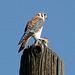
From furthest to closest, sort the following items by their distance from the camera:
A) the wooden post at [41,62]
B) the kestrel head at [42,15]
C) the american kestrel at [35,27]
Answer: the kestrel head at [42,15] → the american kestrel at [35,27] → the wooden post at [41,62]

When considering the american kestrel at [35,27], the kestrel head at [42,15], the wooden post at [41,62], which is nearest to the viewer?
the wooden post at [41,62]

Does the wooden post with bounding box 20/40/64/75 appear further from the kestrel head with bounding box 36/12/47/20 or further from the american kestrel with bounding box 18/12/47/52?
the kestrel head with bounding box 36/12/47/20

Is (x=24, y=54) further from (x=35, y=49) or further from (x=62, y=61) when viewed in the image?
(x=62, y=61)

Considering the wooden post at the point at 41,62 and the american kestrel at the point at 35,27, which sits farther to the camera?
the american kestrel at the point at 35,27

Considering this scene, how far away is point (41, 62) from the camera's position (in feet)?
9.54

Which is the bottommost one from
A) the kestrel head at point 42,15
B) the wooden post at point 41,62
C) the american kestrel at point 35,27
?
the wooden post at point 41,62

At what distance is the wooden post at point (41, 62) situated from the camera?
9.42ft

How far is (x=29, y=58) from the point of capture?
2.97m

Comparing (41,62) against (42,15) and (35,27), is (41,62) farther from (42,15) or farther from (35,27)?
(42,15)

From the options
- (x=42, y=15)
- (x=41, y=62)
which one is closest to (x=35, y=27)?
(x=42, y=15)

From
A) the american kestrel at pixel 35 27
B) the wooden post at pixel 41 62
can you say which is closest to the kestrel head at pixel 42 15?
the american kestrel at pixel 35 27

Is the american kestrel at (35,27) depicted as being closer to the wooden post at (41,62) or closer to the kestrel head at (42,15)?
the kestrel head at (42,15)

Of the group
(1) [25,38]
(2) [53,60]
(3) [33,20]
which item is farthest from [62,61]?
(3) [33,20]

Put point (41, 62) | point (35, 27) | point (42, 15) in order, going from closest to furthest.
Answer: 1. point (41, 62)
2. point (35, 27)
3. point (42, 15)
